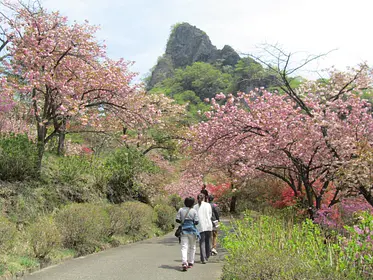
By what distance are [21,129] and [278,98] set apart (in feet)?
53.7

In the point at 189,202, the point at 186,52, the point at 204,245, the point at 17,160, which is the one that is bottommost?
the point at 204,245

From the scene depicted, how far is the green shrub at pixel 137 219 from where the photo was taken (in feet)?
42.1

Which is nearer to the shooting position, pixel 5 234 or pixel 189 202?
pixel 5 234

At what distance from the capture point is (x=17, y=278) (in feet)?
19.9

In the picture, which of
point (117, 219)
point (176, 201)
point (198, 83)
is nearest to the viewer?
point (117, 219)

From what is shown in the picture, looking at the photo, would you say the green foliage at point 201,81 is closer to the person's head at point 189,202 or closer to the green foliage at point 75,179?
the green foliage at point 75,179

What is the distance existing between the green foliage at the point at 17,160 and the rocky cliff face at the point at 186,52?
3255 inches

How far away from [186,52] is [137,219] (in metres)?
93.9

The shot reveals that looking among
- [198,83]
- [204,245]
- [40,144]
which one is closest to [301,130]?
[204,245]

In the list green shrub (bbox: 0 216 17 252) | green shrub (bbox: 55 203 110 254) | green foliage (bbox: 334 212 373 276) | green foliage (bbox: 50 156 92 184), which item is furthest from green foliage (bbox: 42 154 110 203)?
green foliage (bbox: 334 212 373 276)

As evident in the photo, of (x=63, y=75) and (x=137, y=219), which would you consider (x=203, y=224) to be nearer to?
(x=137, y=219)

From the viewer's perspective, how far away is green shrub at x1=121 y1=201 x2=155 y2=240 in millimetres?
12836

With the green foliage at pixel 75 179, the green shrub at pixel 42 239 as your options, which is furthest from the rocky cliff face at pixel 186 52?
the green shrub at pixel 42 239

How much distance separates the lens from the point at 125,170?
17.1m
